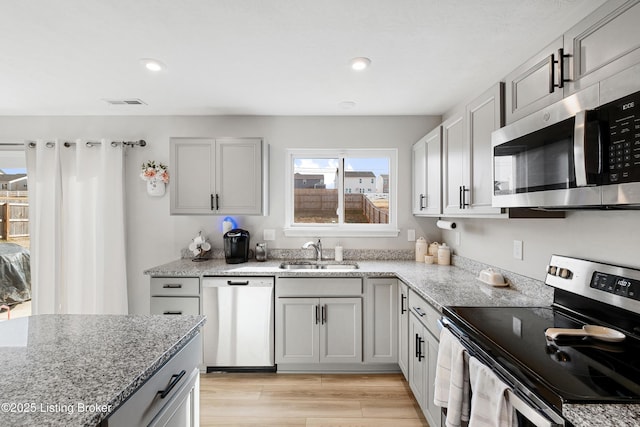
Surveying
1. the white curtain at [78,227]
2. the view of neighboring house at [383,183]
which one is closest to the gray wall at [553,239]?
the view of neighboring house at [383,183]

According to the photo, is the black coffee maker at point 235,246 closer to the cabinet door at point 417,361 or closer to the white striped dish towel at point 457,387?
the cabinet door at point 417,361

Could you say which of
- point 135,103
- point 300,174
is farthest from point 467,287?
point 135,103

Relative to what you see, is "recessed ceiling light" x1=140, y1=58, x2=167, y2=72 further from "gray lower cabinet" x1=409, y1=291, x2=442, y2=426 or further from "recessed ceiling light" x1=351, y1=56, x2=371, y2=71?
"gray lower cabinet" x1=409, y1=291, x2=442, y2=426

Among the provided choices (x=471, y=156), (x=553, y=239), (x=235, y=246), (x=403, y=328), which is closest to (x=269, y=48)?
(x=471, y=156)

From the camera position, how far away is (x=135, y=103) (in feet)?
9.55

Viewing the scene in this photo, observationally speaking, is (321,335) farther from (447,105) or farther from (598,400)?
(447,105)

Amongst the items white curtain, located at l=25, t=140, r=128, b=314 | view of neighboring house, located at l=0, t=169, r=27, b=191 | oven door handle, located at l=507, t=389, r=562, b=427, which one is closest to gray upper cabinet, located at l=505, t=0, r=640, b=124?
oven door handle, located at l=507, t=389, r=562, b=427

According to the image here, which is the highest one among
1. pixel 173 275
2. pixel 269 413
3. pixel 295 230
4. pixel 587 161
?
pixel 587 161

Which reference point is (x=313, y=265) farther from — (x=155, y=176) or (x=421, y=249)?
(x=155, y=176)

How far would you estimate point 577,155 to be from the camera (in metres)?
1.07

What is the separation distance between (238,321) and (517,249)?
2180 millimetres

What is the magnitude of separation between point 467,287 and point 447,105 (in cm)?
177

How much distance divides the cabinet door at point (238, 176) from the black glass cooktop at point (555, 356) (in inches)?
79.7

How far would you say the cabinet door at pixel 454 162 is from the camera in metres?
2.16
